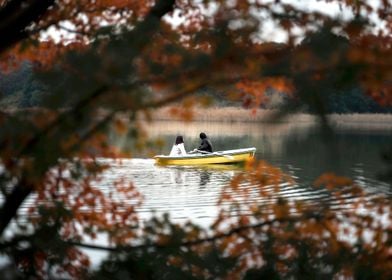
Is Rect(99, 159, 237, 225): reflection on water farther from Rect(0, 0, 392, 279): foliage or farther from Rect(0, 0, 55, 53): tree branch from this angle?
Rect(0, 0, 55, 53): tree branch

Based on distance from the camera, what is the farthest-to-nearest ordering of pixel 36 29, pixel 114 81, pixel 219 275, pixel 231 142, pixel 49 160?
pixel 231 142, pixel 36 29, pixel 219 275, pixel 49 160, pixel 114 81

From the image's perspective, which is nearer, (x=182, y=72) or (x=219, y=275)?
(x=182, y=72)

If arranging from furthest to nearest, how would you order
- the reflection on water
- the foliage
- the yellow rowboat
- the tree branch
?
the yellow rowboat, the reflection on water, the tree branch, the foliage

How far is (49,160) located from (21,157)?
24 centimetres

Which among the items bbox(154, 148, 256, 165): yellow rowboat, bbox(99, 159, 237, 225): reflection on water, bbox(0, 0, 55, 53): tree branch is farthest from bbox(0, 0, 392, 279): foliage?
bbox(154, 148, 256, 165): yellow rowboat

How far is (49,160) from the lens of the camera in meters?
1.66

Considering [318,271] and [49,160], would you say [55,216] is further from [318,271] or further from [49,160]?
[49,160]

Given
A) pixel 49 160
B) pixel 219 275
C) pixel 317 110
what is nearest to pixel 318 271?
pixel 219 275

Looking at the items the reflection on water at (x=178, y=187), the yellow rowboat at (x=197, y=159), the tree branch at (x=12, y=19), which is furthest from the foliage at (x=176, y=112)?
the yellow rowboat at (x=197, y=159)

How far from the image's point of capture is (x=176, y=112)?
5.60 ft

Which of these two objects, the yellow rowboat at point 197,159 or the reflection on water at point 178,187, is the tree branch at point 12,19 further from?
the yellow rowboat at point 197,159

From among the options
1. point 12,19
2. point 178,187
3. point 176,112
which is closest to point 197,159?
point 178,187

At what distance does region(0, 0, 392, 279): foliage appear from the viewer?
61.5 inches

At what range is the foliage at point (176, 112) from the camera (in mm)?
1562
